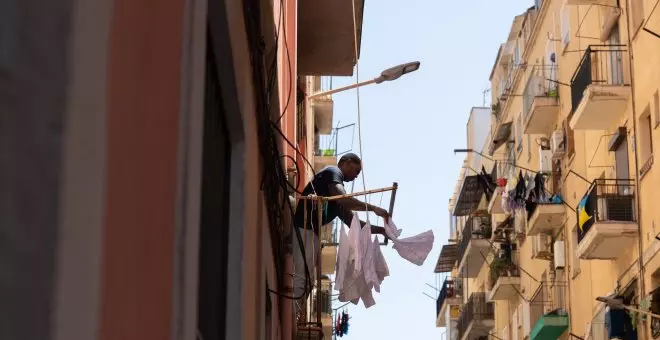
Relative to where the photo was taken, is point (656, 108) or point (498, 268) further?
point (498, 268)

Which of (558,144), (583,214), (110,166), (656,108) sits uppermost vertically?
(558,144)

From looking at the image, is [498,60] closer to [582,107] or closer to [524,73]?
[524,73]

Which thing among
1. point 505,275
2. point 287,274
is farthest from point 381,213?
point 505,275

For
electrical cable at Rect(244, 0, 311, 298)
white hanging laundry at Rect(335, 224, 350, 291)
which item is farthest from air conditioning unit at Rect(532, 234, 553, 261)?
electrical cable at Rect(244, 0, 311, 298)

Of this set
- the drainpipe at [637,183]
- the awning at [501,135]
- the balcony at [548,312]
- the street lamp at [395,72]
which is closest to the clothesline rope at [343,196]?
the street lamp at [395,72]

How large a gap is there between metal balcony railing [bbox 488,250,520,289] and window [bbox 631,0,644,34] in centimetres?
1635

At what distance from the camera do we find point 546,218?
36219 millimetres

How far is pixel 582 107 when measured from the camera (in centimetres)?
2975

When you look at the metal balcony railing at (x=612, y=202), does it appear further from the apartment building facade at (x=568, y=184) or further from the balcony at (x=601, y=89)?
the balcony at (x=601, y=89)

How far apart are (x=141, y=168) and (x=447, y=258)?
5686 cm

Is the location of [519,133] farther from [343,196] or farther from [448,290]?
[343,196]

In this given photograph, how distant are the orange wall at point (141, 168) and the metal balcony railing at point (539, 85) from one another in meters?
33.6

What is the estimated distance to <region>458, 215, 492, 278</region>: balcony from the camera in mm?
48219

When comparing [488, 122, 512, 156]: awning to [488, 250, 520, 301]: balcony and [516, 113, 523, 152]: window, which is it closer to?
[516, 113, 523, 152]: window
